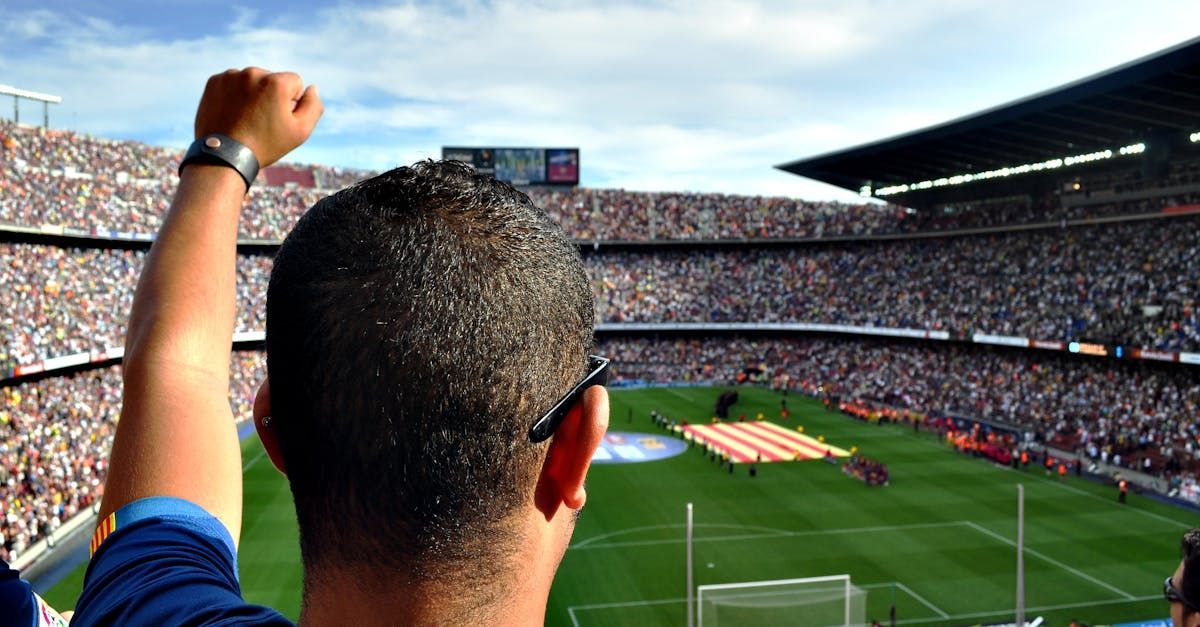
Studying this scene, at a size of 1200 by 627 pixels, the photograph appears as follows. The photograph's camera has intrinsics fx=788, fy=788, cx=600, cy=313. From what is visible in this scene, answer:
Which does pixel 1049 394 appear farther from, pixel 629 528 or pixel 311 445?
pixel 311 445

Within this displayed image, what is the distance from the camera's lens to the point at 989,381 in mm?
46312

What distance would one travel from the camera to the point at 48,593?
19.7 m

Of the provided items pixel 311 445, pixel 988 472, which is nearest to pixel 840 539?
pixel 988 472

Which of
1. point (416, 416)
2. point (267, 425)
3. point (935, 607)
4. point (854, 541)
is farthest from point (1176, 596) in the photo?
point (854, 541)

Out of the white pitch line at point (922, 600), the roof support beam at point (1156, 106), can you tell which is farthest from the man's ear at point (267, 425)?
the roof support beam at point (1156, 106)

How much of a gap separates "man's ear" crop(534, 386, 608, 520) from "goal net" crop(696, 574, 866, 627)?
17.9m

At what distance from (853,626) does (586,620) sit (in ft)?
21.0

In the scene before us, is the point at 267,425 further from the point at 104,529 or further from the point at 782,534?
the point at 782,534

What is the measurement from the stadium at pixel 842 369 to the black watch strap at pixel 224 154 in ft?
51.7

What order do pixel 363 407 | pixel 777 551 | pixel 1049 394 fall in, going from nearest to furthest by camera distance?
pixel 363 407 → pixel 777 551 → pixel 1049 394

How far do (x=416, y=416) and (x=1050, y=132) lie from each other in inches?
1925

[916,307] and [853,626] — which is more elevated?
[916,307]

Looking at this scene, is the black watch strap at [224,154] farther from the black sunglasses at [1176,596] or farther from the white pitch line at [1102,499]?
the white pitch line at [1102,499]

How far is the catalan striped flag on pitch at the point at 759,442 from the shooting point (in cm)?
3709
